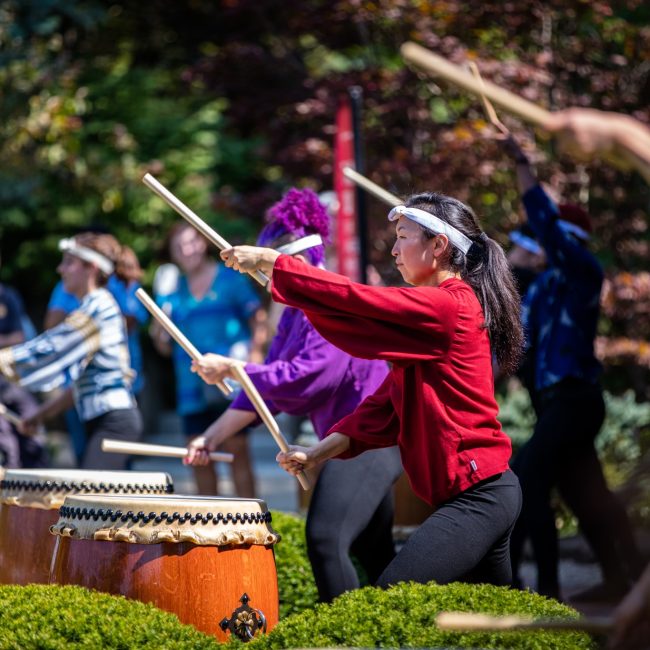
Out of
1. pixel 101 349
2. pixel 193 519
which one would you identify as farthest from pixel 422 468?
pixel 101 349

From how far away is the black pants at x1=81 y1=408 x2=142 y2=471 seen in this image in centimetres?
582

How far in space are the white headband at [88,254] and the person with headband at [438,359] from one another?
2.75 meters

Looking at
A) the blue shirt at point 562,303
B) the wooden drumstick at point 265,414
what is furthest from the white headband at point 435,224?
the blue shirt at point 562,303

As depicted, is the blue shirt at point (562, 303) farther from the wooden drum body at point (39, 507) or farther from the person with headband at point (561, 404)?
the wooden drum body at point (39, 507)

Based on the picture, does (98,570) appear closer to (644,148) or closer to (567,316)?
(644,148)

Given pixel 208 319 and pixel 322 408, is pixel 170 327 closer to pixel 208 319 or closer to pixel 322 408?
pixel 322 408

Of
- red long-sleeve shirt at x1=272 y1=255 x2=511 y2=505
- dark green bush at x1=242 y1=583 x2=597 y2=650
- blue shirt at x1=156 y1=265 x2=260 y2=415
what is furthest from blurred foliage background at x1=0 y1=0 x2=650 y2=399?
dark green bush at x1=242 y1=583 x2=597 y2=650

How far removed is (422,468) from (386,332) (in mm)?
446

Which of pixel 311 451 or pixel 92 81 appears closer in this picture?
pixel 311 451

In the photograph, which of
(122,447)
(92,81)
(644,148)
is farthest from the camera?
(92,81)

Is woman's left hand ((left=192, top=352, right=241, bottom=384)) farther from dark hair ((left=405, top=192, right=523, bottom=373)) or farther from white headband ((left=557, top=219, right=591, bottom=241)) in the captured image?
white headband ((left=557, top=219, right=591, bottom=241))

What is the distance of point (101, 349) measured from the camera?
5.92 meters

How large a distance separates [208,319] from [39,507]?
3254mm

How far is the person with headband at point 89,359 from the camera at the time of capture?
18.6ft
